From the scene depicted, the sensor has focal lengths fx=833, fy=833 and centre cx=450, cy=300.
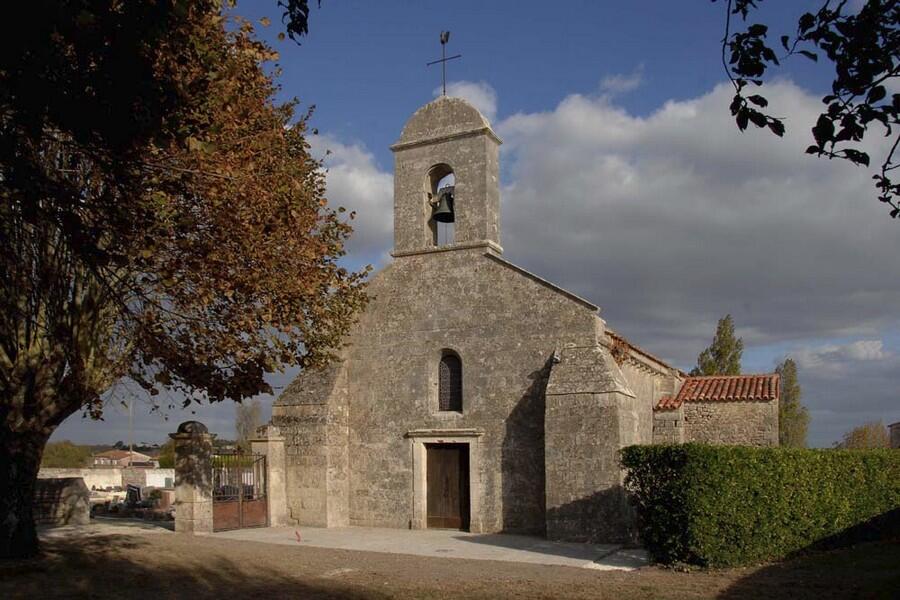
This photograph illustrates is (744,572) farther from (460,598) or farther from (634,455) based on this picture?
(460,598)

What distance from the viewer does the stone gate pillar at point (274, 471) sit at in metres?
20.9

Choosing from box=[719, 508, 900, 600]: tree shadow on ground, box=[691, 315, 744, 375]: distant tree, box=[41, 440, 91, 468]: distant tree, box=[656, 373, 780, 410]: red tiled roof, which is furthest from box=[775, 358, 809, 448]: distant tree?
box=[41, 440, 91, 468]: distant tree

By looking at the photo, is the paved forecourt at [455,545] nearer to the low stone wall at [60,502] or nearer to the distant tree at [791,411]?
the low stone wall at [60,502]

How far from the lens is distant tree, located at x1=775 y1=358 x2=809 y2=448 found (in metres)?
34.6

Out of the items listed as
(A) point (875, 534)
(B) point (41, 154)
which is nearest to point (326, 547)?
(B) point (41, 154)

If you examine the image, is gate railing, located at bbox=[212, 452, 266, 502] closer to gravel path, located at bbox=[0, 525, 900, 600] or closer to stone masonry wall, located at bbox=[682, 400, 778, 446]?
gravel path, located at bbox=[0, 525, 900, 600]

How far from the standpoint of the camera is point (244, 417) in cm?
5819

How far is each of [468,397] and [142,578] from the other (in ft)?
31.1

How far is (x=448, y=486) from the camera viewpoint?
20.5 metres

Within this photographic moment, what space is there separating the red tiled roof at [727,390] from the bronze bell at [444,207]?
7797mm

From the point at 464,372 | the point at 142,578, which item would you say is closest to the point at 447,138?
the point at 464,372

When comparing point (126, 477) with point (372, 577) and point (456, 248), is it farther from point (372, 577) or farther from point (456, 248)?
point (372, 577)

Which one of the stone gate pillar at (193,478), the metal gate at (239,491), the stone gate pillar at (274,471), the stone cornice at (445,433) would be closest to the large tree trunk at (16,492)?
the stone gate pillar at (193,478)

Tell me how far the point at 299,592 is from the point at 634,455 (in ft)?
21.6
